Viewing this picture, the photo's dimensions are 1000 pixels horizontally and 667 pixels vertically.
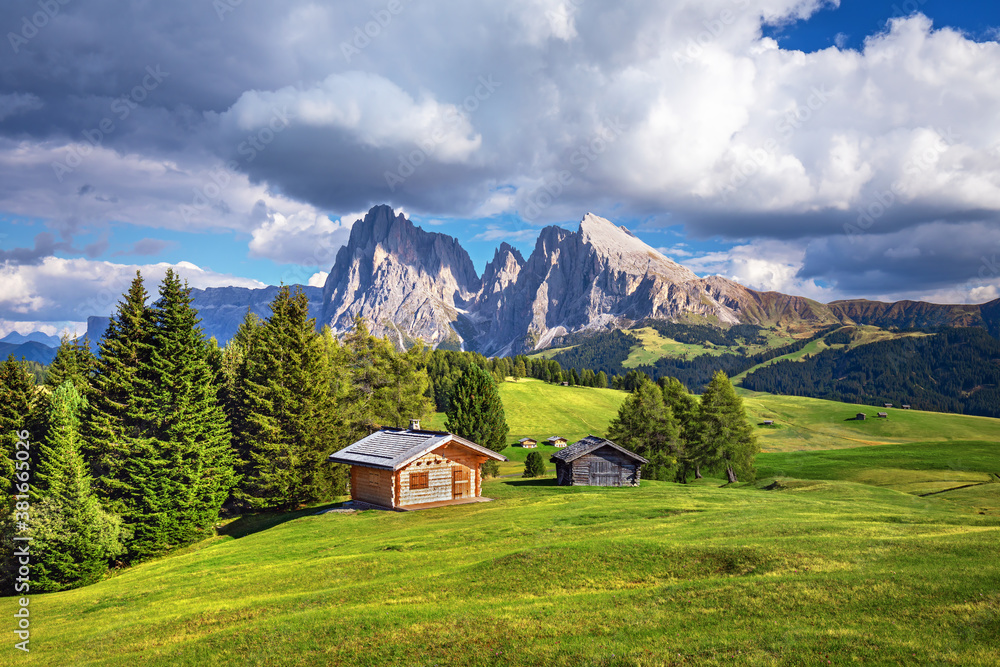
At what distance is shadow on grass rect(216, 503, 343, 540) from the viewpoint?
41250 mm

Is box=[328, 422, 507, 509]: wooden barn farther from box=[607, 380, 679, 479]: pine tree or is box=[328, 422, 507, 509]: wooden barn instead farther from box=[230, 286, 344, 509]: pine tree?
box=[607, 380, 679, 479]: pine tree

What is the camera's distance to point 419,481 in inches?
1612

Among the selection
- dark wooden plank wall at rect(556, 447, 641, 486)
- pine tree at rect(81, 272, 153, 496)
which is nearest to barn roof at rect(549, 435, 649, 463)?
dark wooden plank wall at rect(556, 447, 641, 486)

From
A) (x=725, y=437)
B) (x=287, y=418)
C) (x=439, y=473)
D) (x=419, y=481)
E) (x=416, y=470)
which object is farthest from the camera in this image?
Result: (x=725, y=437)

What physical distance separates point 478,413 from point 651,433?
2389cm

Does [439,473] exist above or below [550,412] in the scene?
above

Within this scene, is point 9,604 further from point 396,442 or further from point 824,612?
point 824,612

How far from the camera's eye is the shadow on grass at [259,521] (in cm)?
4125

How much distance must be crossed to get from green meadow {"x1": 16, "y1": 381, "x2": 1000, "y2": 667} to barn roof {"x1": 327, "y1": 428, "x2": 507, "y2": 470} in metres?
5.82

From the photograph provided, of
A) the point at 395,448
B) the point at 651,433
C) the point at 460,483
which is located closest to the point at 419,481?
the point at 395,448

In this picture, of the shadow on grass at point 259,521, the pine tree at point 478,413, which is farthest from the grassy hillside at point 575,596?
the pine tree at point 478,413

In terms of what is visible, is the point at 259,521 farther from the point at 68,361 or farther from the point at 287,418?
the point at 68,361

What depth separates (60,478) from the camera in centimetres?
3312

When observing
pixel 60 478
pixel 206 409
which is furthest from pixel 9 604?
pixel 206 409
